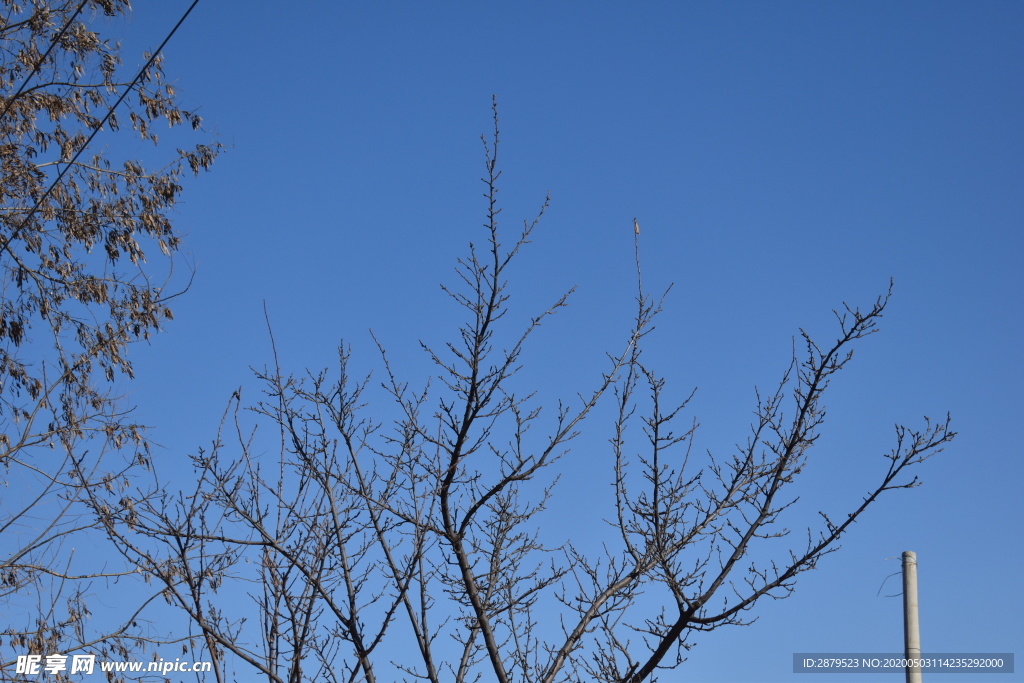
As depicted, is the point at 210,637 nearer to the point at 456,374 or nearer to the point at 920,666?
the point at 456,374

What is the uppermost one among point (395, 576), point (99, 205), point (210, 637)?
point (99, 205)

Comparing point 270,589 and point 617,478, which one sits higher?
point 617,478

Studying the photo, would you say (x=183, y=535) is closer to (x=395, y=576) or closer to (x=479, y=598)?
(x=395, y=576)

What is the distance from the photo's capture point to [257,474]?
528 centimetres

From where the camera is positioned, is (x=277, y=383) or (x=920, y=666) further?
(x=920, y=666)

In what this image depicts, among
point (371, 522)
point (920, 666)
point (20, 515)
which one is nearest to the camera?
point (371, 522)

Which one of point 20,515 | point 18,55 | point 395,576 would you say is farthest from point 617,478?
point 18,55

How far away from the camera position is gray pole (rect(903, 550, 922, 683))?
10.8 m

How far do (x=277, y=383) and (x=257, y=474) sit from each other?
496 mm

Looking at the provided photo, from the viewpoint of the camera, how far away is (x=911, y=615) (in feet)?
36.2

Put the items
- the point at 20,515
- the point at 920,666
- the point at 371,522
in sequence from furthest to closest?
1. the point at 920,666
2. the point at 20,515
3. the point at 371,522

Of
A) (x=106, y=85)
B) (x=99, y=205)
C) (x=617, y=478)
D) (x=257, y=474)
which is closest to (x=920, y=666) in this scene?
(x=617, y=478)

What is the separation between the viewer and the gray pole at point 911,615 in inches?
424

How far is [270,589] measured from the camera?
4879mm
